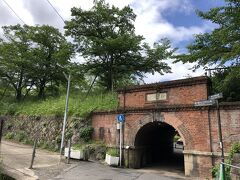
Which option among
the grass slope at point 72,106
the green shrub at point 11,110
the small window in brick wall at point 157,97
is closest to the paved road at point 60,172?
the small window in brick wall at point 157,97

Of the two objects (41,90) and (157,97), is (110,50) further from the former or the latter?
(41,90)

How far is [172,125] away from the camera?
1283cm

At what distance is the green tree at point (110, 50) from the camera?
21.8m

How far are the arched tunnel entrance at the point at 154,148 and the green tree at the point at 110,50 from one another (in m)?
6.56

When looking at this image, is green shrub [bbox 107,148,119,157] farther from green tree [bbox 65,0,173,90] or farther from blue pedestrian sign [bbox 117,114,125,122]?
green tree [bbox 65,0,173,90]

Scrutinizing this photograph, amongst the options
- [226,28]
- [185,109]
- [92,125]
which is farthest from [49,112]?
[226,28]

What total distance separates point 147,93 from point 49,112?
1034cm

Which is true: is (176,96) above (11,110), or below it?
below

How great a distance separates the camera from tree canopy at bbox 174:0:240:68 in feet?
37.3

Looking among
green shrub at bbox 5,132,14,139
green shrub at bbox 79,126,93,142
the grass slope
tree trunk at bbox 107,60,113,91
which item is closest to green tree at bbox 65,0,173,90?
tree trunk at bbox 107,60,113,91

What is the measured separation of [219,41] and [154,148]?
9.25 metres

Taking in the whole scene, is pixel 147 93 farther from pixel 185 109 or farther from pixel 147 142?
pixel 147 142

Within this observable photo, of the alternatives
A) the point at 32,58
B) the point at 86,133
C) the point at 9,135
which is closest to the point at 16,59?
the point at 32,58

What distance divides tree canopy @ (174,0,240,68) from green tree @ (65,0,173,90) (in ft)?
25.2
